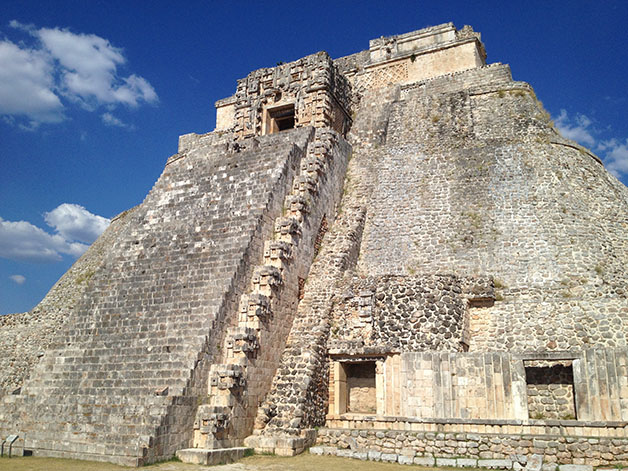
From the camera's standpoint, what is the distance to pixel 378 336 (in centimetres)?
1245

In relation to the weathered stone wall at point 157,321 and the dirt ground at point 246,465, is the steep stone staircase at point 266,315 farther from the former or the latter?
the dirt ground at point 246,465

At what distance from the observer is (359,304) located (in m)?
13.1

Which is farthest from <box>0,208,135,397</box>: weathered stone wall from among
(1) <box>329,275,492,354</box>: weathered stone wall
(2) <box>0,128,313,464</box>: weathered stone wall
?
(1) <box>329,275,492,354</box>: weathered stone wall

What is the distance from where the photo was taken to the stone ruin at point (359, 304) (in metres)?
10.4

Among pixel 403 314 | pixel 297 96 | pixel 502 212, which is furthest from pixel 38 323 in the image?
pixel 502 212

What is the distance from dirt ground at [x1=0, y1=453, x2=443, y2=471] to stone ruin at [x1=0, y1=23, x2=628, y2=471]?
0.28m

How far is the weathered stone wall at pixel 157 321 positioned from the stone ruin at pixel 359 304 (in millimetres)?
49

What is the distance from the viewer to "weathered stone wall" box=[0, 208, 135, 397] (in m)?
19.3

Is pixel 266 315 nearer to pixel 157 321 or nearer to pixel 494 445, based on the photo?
pixel 157 321

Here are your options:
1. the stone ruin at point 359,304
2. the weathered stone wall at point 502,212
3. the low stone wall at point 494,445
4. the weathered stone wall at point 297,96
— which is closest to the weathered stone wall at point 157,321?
the stone ruin at point 359,304

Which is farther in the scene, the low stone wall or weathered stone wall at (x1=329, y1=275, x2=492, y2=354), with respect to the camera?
weathered stone wall at (x1=329, y1=275, x2=492, y2=354)

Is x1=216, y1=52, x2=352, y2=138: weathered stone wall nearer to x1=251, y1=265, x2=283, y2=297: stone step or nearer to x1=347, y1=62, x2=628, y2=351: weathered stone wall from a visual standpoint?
x1=347, y1=62, x2=628, y2=351: weathered stone wall

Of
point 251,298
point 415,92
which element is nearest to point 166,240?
point 251,298

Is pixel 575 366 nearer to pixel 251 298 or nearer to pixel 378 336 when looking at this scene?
pixel 378 336
